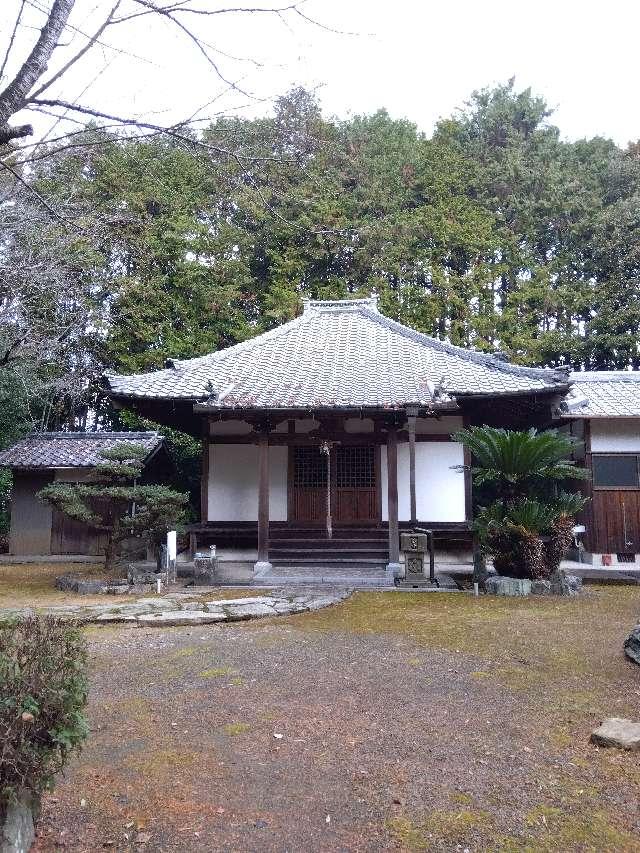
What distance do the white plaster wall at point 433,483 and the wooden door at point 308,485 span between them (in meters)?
1.32

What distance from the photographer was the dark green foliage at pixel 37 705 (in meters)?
2.24

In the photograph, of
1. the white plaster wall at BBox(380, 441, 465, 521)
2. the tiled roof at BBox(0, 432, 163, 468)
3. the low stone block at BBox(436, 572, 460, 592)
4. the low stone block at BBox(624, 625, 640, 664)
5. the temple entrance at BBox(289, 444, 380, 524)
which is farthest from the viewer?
the tiled roof at BBox(0, 432, 163, 468)

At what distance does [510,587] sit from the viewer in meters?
9.10

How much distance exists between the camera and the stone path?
7.02 metres

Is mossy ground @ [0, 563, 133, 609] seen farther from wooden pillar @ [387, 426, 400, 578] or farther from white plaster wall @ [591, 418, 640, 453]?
white plaster wall @ [591, 418, 640, 453]

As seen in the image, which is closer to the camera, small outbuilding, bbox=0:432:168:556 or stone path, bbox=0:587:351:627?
stone path, bbox=0:587:351:627

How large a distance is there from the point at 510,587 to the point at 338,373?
229 inches

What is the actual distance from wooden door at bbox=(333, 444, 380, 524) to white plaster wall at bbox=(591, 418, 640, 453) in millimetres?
5206

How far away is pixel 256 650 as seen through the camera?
5789 millimetres

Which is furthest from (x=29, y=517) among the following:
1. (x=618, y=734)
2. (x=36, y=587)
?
(x=618, y=734)

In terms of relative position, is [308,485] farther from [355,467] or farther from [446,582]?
[446,582]

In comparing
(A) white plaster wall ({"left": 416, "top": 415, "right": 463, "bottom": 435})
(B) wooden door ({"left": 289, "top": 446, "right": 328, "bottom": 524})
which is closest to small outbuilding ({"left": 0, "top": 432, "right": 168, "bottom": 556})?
(B) wooden door ({"left": 289, "top": 446, "right": 328, "bottom": 524})

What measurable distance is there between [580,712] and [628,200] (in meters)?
20.7

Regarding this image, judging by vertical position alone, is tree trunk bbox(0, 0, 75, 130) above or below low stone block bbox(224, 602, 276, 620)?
above
